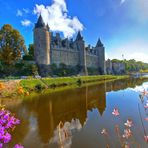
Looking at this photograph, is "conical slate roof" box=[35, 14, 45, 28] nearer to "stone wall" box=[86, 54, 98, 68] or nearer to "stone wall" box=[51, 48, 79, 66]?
"stone wall" box=[51, 48, 79, 66]

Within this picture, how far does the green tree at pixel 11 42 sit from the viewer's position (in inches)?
1356

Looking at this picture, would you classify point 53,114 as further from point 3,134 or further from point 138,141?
point 3,134

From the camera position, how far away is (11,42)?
115 ft

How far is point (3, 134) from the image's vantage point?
1.95 m

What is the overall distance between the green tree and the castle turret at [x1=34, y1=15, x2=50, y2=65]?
9502mm

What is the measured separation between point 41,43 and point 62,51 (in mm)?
9276

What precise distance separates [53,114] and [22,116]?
2032 mm

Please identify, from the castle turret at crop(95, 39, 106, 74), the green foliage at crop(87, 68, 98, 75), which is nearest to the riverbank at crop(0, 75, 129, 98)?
the green foliage at crop(87, 68, 98, 75)

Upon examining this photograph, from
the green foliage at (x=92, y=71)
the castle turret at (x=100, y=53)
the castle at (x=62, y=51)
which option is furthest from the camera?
the castle turret at (x=100, y=53)

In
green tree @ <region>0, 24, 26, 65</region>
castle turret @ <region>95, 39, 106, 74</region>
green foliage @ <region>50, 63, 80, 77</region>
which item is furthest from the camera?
castle turret @ <region>95, 39, 106, 74</region>

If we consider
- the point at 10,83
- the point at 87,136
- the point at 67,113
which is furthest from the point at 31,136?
the point at 10,83

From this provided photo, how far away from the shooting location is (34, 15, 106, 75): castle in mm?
46250

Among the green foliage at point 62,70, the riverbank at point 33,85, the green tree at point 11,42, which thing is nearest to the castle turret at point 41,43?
the green foliage at point 62,70

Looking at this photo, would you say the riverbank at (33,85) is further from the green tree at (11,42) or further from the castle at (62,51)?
the castle at (62,51)
